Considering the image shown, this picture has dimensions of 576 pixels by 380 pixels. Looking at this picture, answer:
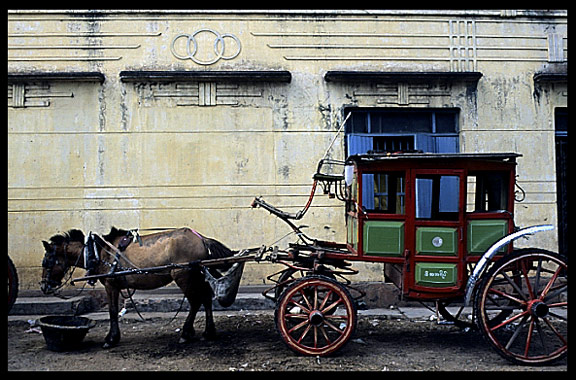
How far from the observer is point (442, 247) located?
19.4 ft

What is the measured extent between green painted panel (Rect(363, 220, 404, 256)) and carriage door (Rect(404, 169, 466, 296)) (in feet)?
0.33

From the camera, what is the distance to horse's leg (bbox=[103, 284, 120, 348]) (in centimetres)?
645

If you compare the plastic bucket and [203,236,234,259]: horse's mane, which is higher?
[203,236,234,259]: horse's mane

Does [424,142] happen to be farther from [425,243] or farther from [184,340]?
[184,340]

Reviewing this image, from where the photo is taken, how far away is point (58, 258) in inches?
261

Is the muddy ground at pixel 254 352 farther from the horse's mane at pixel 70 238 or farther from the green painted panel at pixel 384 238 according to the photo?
the horse's mane at pixel 70 238

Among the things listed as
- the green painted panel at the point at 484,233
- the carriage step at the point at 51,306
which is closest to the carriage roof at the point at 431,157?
the green painted panel at the point at 484,233

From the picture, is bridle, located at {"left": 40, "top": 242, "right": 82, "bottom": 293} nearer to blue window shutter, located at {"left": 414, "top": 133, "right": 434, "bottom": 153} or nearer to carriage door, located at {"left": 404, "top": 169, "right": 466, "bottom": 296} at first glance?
carriage door, located at {"left": 404, "top": 169, "right": 466, "bottom": 296}

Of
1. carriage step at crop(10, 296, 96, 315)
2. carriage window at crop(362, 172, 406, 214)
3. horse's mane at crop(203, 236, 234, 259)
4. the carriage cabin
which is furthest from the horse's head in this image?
carriage window at crop(362, 172, 406, 214)

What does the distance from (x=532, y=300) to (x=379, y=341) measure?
1938mm

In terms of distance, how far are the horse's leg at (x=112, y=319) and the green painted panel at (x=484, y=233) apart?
167 inches

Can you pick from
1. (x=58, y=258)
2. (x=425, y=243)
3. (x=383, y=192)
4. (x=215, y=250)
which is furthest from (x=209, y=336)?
(x=425, y=243)

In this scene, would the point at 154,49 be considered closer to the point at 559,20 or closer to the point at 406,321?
the point at 406,321
